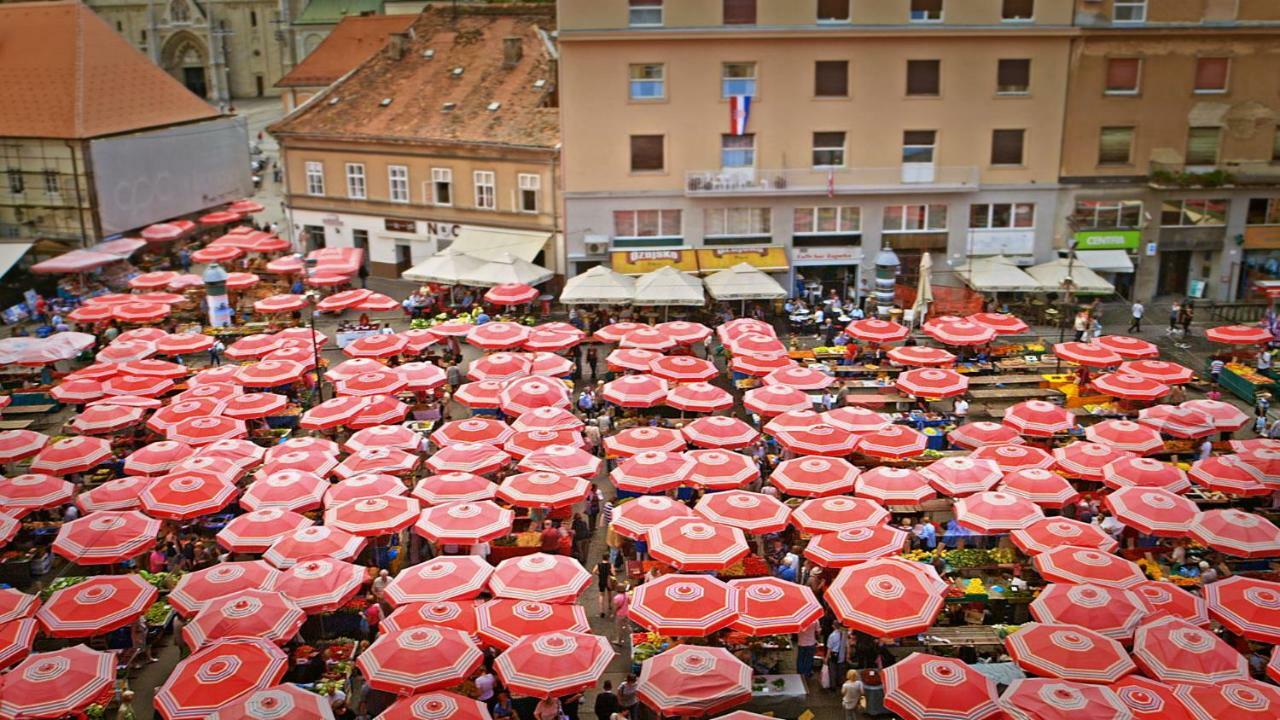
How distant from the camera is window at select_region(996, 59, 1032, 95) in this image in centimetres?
4659

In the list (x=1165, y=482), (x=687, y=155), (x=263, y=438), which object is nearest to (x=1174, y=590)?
(x=1165, y=482)

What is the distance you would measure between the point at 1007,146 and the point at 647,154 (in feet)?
49.0

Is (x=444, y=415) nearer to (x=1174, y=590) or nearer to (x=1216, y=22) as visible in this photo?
(x=1174, y=590)

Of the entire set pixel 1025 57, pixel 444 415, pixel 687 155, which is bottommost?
pixel 444 415

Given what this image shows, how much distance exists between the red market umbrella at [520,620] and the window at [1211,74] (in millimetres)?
38872

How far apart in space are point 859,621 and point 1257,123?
123 ft

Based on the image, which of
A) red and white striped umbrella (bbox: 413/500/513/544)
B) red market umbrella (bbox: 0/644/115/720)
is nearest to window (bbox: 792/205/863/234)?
red and white striped umbrella (bbox: 413/500/513/544)

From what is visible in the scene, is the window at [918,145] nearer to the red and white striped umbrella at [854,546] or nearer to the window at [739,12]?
the window at [739,12]

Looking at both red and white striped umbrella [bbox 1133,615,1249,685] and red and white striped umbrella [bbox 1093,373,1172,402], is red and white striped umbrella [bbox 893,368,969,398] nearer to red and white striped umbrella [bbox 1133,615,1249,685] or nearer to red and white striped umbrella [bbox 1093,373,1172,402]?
red and white striped umbrella [bbox 1093,373,1172,402]

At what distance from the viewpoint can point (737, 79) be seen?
152 feet

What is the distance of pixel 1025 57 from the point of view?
152 feet

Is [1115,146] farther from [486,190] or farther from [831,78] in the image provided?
[486,190]

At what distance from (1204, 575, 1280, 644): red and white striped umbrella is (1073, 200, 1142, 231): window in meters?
29.1

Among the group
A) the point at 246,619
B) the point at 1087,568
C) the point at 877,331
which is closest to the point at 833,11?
the point at 877,331
